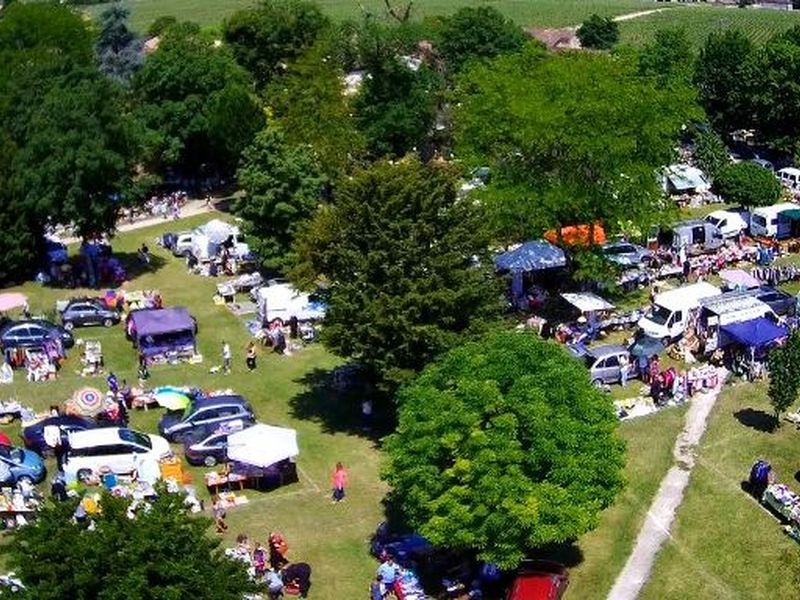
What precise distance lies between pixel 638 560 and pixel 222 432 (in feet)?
39.3

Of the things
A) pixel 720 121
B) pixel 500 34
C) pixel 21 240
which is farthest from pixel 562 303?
pixel 500 34

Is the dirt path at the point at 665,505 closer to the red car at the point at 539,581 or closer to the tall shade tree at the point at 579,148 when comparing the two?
the red car at the point at 539,581

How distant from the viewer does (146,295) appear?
4456 cm

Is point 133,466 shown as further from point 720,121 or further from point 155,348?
point 720,121

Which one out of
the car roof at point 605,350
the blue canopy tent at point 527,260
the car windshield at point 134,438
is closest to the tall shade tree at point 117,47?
the blue canopy tent at point 527,260

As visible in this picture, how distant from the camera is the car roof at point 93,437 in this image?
3142 cm

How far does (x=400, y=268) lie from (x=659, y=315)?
39.1 feet

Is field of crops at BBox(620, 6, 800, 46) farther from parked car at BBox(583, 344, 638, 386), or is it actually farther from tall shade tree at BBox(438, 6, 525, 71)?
parked car at BBox(583, 344, 638, 386)

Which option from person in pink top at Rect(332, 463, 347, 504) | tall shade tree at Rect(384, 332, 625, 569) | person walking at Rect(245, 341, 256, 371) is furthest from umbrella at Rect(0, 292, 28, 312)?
tall shade tree at Rect(384, 332, 625, 569)

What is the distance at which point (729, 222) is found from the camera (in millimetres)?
48875

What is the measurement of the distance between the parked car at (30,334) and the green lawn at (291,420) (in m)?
0.86

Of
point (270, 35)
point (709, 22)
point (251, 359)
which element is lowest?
point (709, 22)

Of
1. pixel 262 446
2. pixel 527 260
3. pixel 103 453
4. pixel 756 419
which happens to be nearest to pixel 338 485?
pixel 262 446

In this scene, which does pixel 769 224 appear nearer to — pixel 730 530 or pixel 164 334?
pixel 730 530
